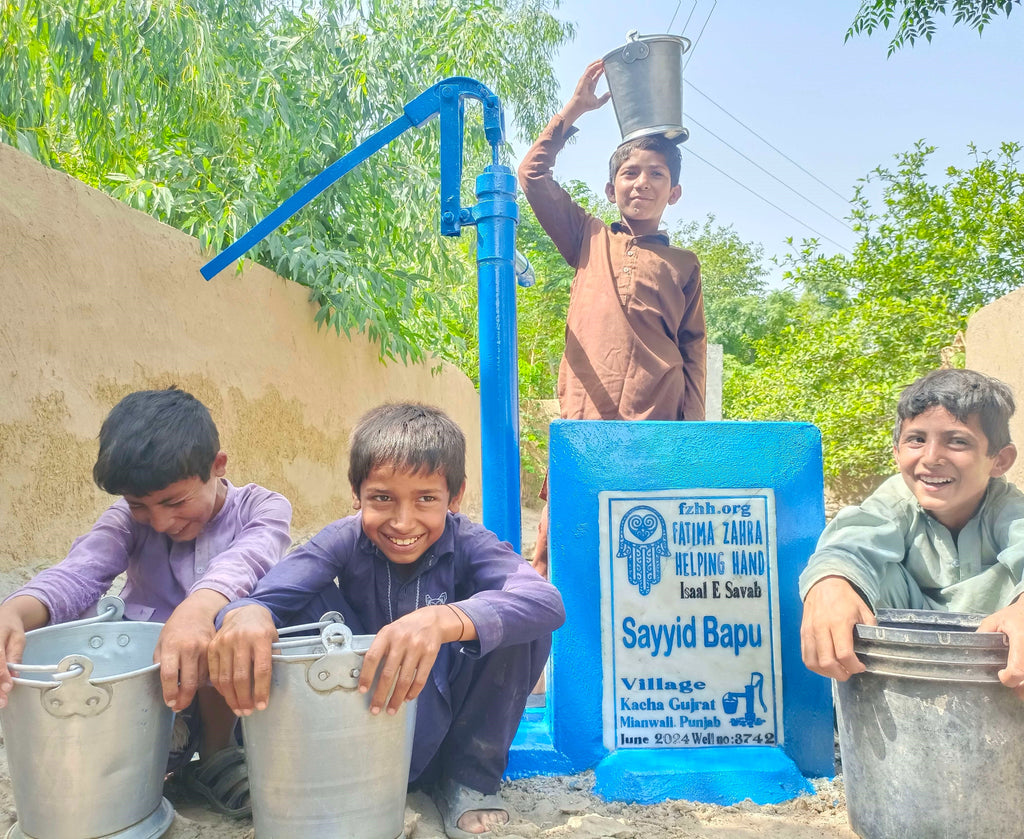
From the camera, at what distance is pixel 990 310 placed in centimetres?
429

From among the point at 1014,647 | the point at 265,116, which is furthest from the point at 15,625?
the point at 265,116

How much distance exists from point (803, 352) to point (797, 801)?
7.16 meters

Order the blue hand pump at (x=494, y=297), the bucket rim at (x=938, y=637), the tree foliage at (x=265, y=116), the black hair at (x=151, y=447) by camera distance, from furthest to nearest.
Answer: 1. the tree foliage at (x=265, y=116)
2. the blue hand pump at (x=494, y=297)
3. the black hair at (x=151, y=447)
4. the bucket rim at (x=938, y=637)

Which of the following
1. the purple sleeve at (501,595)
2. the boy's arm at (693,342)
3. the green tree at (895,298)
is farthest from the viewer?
the green tree at (895,298)

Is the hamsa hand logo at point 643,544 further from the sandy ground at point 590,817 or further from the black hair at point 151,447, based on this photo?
the black hair at point 151,447

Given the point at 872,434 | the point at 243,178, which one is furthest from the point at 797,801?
the point at 872,434

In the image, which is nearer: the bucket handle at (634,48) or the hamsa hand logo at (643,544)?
the hamsa hand logo at (643,544)

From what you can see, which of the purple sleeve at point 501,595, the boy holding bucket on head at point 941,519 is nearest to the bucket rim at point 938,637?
the boy holding bucket on head at point 941,519

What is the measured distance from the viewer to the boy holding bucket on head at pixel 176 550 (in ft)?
5.22

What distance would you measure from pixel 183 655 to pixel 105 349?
2574 millimetres

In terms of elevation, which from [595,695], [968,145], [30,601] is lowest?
[595,695]

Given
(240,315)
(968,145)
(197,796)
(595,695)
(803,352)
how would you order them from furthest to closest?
(803,352) → (968,145) → (240,315) → (595,695) → (197,796)

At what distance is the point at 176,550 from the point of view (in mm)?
1856

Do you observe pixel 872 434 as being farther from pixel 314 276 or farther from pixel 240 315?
pixel 240 315
